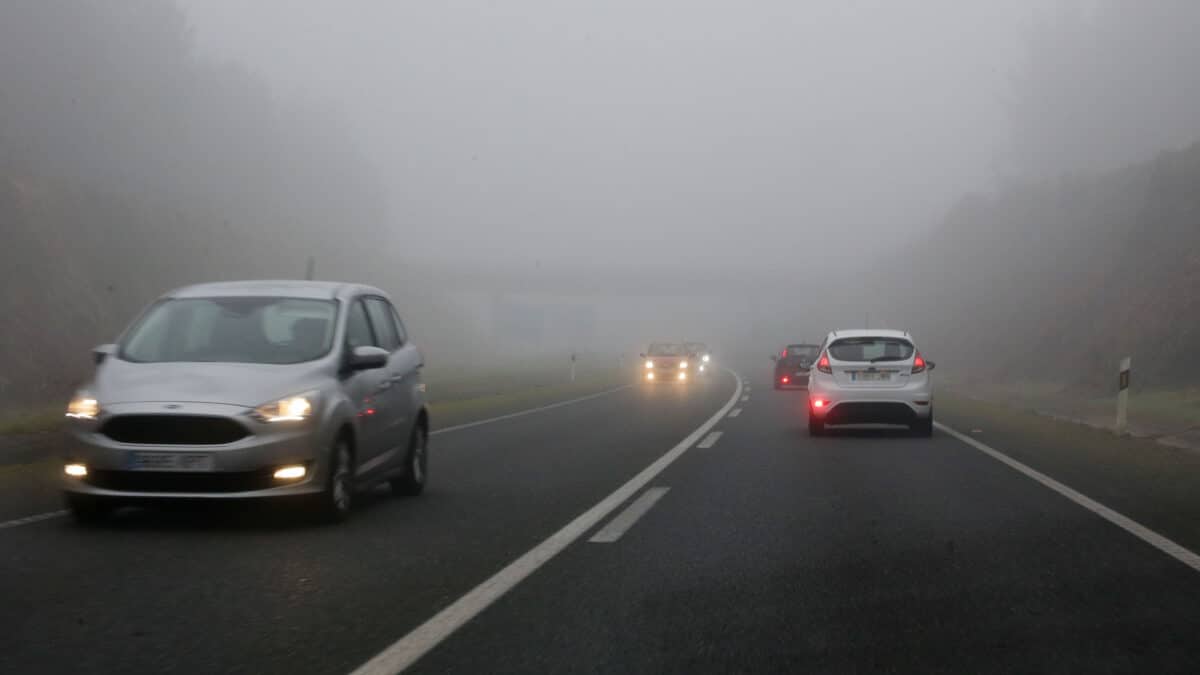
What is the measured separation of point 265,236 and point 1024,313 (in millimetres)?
40423

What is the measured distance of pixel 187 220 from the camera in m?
60.2

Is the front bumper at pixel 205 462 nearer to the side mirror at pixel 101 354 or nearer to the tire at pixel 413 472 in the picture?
the side mirror at pixel 101 354

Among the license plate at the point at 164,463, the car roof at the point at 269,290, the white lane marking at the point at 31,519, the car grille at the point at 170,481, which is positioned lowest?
the white lane marking at the point at 31,519

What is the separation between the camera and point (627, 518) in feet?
31.7

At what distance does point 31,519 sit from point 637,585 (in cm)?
473

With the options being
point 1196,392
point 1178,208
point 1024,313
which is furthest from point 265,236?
point 1196,392

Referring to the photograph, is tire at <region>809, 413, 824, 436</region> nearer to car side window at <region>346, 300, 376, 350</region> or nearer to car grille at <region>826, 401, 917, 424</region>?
car grille at <region>826, 401, 917, 424</region>

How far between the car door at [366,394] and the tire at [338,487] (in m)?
0.15

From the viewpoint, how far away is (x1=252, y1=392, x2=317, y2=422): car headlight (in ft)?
28.2

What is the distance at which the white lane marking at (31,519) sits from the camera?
29.5ft

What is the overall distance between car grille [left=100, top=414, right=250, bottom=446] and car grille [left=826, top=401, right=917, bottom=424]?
11223mm

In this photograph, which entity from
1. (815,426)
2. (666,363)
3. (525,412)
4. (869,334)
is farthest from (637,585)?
(666,363)

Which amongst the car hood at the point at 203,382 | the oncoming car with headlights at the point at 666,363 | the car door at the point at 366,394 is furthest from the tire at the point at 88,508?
the oncoming car with headlights at the point at 666,363

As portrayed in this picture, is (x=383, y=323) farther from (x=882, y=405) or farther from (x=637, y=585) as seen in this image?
(x=882, y=405)
